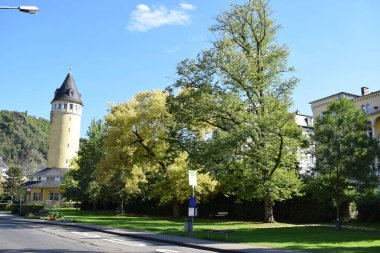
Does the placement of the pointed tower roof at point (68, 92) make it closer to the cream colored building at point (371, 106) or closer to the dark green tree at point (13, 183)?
the dark green tree at point (13, 183)

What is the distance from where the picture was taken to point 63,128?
96.9m

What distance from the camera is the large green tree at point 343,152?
76.6 ft

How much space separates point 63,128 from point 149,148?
63873 mm

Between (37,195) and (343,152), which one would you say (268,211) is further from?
(37,195)

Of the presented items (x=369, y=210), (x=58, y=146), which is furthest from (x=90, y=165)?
(x=58, y=146)

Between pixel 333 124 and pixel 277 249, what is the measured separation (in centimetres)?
1219

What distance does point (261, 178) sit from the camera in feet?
93.2

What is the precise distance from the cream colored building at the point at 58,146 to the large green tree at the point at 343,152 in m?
80.0

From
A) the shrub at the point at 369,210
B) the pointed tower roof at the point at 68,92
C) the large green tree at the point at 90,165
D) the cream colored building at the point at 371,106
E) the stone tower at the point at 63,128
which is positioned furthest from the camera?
the pointed tower roof at the point at 68,92

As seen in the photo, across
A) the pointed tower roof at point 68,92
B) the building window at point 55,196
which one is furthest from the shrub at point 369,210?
the pointed tower roof at point 68,92

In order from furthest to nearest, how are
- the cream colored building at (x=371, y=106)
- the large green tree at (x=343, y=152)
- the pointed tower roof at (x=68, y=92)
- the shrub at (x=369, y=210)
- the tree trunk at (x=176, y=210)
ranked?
the pointed tower roof at (x=68, y=92) → the cream colored building at (x=371, y=106) → the tree trunk at (x=176, y=210) → the shrub at (x=369, y=210) → the large green tree at (x=343, y=152)

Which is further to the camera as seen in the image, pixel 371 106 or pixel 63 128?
pixel 63 128

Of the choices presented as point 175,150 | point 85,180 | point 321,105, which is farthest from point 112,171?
point 321,105

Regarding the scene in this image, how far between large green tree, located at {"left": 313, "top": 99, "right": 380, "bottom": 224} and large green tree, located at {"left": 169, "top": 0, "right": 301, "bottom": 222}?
9.45 feet
